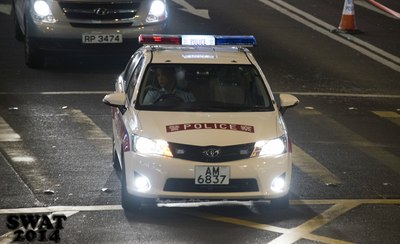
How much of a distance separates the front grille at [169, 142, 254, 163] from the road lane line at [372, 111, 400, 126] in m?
5.84

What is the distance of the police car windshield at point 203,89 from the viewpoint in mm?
12898

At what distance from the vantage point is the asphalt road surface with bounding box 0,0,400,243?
1180 cm

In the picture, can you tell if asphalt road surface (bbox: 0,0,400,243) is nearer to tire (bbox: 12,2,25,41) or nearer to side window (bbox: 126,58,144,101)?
tire (bbox: 12,2,25,41)

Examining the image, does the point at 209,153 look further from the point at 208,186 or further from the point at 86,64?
the point at 86,64

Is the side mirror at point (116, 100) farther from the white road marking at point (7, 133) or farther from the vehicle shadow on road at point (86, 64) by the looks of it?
the vehicle shadow on road at point (86, 64)

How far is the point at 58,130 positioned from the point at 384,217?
5.35 m

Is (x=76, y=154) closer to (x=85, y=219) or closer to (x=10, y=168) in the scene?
(x=10, y=168)

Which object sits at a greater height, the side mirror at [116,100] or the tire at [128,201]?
the side mirror at [116,100]

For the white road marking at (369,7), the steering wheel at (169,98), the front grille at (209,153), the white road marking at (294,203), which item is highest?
the steering wheel at (169,98)

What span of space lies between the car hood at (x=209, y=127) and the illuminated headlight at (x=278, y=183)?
0.40 m

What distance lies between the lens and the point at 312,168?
14453 millimetres

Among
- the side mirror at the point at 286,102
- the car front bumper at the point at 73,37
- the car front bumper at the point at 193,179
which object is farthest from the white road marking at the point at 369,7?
the car front bumper at the point at 193,179

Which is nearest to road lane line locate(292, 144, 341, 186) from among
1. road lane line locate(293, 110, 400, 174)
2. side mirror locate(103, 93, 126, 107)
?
road lane line locate(293, 110, 400, 174)

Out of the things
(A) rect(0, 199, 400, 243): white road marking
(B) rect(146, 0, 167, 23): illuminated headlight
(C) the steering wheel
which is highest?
(C) the steering wheel
